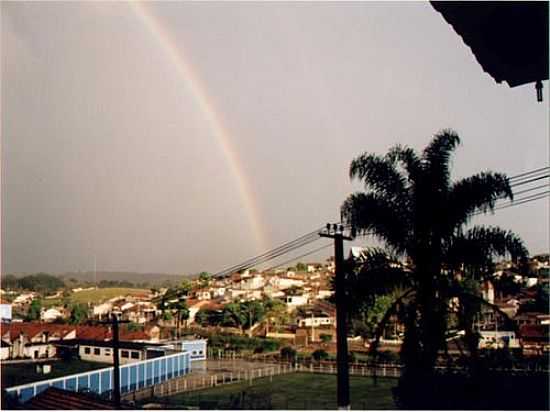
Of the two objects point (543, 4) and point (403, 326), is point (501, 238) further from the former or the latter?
point (543, 4)

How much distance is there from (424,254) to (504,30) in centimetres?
297

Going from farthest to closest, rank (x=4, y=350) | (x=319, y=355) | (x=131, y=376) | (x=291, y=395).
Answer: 1. (x=319, y=355)
2. (x=291, y=395)
3. (x=131, y=376)
4. (x=4, y=350)

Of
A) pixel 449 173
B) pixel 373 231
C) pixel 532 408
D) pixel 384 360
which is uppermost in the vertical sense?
pixel 449 173

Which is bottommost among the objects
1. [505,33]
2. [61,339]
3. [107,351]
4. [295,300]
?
[107,351]

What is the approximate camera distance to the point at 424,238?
5.67 meters

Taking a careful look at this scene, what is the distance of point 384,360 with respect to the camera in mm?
5629

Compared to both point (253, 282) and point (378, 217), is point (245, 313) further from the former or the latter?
point (378, 217)

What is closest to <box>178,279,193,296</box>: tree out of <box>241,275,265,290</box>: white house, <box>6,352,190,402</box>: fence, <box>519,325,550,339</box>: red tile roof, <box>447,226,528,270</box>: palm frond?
<box>241,275,265,290</box>: white house

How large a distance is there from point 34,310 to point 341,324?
3.01 m

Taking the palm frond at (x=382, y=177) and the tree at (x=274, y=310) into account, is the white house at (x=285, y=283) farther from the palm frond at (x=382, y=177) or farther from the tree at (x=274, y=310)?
the palm frond at (x=382, y=177)

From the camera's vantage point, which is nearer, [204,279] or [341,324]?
[341,324]

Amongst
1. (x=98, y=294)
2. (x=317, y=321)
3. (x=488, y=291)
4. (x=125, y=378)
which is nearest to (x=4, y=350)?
(x=98, y=294)

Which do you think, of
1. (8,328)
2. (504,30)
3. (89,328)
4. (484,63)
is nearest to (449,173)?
(484,63)

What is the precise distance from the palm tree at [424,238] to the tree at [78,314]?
8.78 ft
